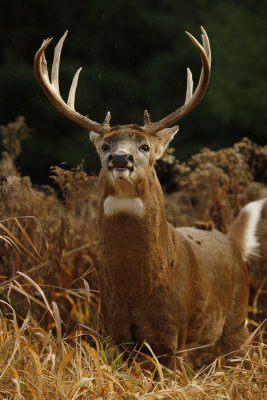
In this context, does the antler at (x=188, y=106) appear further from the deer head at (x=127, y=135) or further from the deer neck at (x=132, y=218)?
the deer neck at (x=132, y=218)

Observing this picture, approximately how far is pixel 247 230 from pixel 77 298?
4.21 feet

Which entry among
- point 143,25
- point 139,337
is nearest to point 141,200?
point 139,337

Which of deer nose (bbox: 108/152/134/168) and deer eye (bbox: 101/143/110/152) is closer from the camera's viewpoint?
deer nose (bbox: 108/152/134/168)

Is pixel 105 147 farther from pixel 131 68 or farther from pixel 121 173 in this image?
pixel 131 68

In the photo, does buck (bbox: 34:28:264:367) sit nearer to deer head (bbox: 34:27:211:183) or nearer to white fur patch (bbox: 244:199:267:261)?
deer head (bbox: 34:27:211:183)

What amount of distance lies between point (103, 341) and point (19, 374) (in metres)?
0.83

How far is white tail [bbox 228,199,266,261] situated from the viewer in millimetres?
7965

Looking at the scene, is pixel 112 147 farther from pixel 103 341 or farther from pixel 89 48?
pixel 89 48

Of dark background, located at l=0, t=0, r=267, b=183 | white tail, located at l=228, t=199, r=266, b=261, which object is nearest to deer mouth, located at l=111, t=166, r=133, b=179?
white tail, located at l=228, t=199, r=266, b=261

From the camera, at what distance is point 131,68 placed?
1659 cm

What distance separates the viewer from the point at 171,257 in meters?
6.59

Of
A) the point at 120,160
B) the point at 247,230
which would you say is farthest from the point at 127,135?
the point at 247,230

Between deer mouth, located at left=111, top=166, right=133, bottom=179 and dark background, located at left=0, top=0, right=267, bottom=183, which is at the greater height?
dark background, located at left=0, top=0, right=267, bottom=183

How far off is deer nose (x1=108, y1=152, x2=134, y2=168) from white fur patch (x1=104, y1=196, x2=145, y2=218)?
9.5 inches
